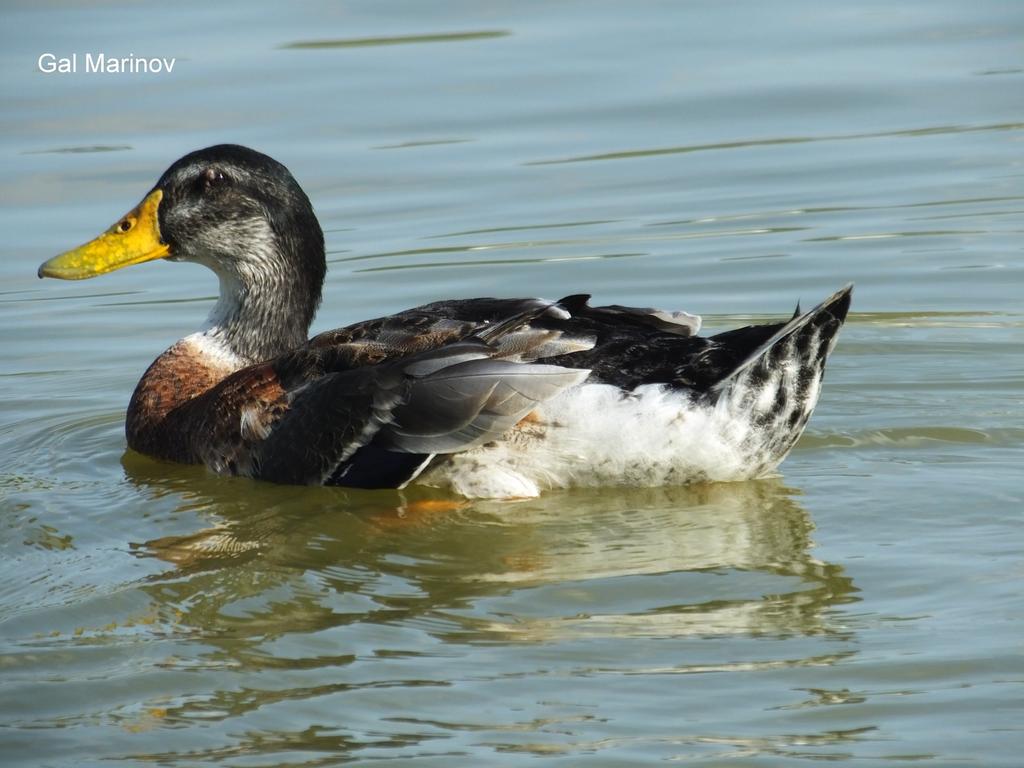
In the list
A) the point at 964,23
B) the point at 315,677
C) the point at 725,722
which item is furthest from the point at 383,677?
the point at 964,23

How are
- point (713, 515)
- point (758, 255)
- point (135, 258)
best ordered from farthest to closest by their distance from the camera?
point (758, 255) → point (135, 258) → point (713, 515)

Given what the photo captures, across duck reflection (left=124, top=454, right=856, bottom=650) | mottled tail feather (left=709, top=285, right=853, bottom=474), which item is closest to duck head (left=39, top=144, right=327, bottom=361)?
duck reflection (left=124, top=454, right=856, bottom=650)

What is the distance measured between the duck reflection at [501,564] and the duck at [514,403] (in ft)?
0.44

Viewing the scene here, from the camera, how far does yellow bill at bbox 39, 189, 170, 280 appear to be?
320 inches

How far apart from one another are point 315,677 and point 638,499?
74.3 inches

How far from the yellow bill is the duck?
81 cm

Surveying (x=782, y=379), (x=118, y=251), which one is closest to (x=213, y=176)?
(x=118, y=251)

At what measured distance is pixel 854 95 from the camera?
12414mm

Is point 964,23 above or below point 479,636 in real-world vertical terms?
above

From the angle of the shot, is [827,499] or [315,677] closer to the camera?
[315,677]

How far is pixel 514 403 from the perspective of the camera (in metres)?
6.47

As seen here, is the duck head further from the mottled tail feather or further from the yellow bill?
the mottled tail feather

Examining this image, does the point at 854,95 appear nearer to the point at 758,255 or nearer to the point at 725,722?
the point at 758,255

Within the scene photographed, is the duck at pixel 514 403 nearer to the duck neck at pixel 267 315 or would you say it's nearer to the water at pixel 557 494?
the water at pixel 557 494
